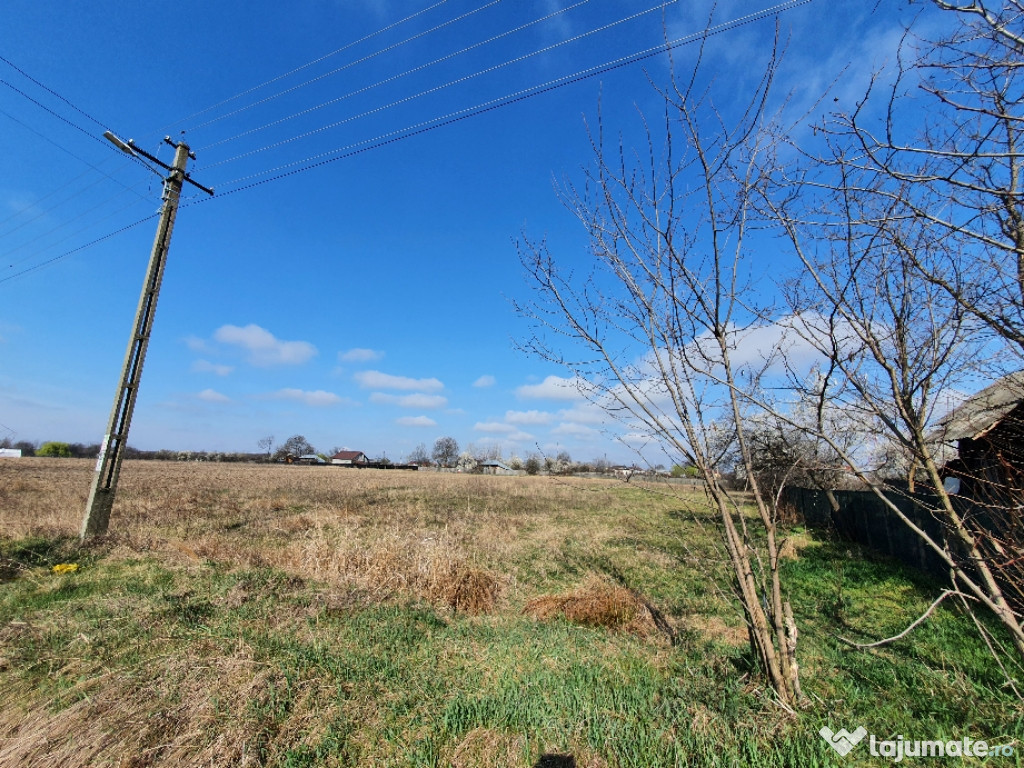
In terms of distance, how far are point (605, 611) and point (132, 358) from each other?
8.95m

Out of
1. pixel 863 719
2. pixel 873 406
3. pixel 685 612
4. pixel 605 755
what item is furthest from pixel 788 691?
pixel 685 612

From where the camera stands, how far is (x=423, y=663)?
3807 mm

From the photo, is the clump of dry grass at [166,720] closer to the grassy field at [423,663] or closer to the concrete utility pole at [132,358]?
the grassy field at [423,663]

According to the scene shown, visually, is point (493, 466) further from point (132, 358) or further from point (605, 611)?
point (605, 611)

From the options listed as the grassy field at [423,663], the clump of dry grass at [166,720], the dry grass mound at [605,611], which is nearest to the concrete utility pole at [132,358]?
the grassy field at [423,663]

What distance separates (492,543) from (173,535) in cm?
601

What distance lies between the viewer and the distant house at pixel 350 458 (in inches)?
3595

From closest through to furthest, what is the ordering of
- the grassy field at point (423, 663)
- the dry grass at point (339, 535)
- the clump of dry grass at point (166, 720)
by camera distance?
the clump of dry grass at point (166, 720) → the grassy field at point (423, 663) → the dry grass at point (339, 535)

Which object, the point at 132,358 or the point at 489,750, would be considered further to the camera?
the point at 132,358

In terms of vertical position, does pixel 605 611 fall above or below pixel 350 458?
below

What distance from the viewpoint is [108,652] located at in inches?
144

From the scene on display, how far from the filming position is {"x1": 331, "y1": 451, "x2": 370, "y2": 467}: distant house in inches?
3595

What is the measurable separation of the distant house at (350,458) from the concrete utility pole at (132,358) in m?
85.5

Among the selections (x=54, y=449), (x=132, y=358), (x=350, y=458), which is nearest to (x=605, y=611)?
(x=132, y=358)
